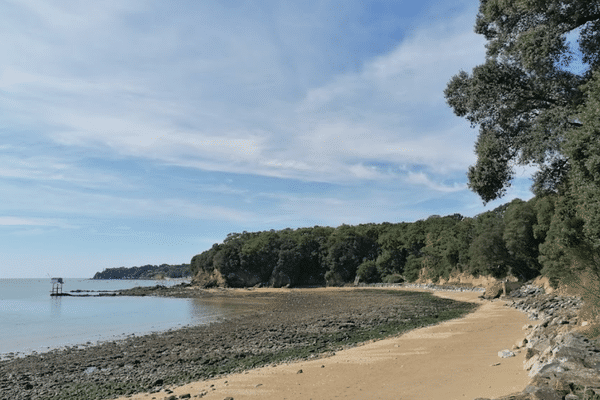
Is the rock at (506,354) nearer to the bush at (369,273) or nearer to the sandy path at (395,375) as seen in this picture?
the sandy path at (395,375)

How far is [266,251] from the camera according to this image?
96.3m

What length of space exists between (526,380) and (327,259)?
8273cm

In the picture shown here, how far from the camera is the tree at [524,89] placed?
42.0 feet

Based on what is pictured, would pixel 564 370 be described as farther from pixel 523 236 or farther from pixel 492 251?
pixel 492 251

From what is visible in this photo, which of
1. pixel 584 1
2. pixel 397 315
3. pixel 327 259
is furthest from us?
pixel 327 259

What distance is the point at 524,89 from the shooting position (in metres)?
14.9

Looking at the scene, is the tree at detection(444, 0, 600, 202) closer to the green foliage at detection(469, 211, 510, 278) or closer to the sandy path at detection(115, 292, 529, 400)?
the sandy path at detection(115, 292, 529, 400)

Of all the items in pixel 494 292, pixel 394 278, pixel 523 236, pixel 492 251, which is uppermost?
pixel 523 236

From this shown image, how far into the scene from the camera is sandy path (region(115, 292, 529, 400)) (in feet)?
28.6

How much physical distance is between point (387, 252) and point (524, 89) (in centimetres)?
6968

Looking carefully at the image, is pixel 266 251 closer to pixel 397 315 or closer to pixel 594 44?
pixel 397 315

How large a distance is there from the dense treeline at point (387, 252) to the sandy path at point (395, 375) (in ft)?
89.6

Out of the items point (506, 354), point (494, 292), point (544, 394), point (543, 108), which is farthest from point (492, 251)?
point (544, 394)

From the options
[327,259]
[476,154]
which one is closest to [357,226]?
[327,259]
